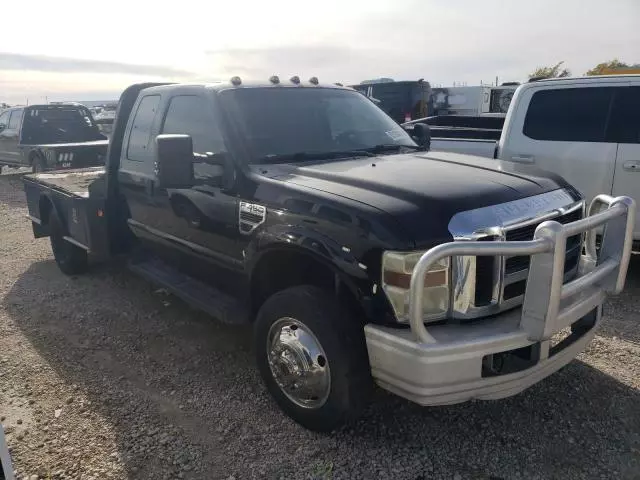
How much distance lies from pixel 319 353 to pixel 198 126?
194 centimetres

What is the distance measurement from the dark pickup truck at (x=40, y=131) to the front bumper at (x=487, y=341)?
10.9 m

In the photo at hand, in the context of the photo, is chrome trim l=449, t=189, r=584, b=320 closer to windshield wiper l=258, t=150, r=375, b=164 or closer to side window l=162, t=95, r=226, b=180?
windshield wiper l=258, t=150, r=375, b=164

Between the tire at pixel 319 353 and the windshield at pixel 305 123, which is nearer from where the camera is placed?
the tire at pixel 319 353

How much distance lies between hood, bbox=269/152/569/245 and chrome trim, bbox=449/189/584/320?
5 cm

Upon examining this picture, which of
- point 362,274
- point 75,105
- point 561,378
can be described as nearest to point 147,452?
point 362,274

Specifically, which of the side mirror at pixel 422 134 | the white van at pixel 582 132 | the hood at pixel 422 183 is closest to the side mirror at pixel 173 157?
the hood at pixel 422 183

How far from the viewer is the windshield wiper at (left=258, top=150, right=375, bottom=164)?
359cm

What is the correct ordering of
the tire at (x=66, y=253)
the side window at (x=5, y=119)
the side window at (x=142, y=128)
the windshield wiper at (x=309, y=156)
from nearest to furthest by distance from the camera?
the windshield wiper at (x=309, y=156), the side window at (x=142, y=128), the tire at (x=66, y=253), the side window at (x=5, y=119)

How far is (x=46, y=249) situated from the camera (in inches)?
292

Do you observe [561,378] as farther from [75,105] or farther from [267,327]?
[75,105]

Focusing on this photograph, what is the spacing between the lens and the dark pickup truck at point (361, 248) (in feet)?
8.32

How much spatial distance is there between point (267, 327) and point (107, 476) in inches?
43.7

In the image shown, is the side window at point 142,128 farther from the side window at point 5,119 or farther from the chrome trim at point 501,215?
the side window at point 5,119

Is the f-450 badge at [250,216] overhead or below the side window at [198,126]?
below
